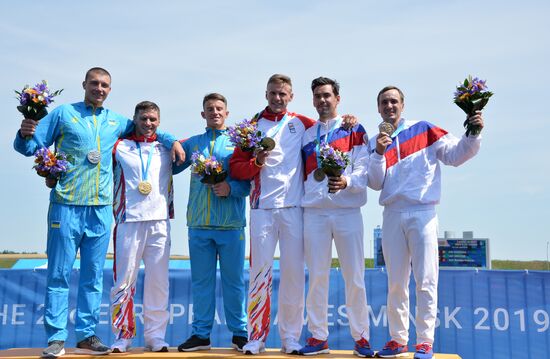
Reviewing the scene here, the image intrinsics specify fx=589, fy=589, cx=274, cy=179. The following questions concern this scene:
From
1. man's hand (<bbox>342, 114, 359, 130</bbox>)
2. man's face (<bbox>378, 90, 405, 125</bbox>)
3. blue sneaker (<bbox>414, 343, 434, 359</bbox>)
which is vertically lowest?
blue sneaker (<bbox>414, 343, 434, 359</bbox>)

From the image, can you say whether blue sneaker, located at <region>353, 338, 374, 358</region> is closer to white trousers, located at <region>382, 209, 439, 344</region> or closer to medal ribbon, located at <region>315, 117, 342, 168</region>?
white trousers, located at <region>382, 209, 439, 344</region>

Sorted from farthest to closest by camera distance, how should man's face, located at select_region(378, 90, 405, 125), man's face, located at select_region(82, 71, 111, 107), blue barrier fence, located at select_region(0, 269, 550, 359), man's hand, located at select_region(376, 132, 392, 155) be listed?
blue barrier fence, located at select_region(0, 269, 550, 359) → man's face, located at select_region(82, 71, 111, 107) → man's face, located at select_region(378, 90, 405, 125) → man's hand, located at select_region(376, 132, 392, 155)

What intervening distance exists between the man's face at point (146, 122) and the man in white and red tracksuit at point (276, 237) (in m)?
1.00

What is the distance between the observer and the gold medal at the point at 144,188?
598 centimetres

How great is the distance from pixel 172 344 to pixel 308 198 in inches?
171

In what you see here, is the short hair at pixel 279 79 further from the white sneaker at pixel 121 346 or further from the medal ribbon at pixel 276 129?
the white sneaker at pixel 121 346

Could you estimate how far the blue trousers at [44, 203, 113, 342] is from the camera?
5746mm

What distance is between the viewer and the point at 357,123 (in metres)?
5.94

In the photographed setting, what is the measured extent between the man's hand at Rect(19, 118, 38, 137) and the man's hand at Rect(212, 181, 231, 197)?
1.84 m

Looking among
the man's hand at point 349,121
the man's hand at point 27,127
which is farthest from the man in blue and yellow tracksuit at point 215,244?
the man's hand at point 27,127

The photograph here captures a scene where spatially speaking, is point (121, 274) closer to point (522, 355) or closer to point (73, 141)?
point (73, 141)

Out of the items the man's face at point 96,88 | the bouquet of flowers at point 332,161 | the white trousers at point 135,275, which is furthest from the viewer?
the man's face at point 96,88

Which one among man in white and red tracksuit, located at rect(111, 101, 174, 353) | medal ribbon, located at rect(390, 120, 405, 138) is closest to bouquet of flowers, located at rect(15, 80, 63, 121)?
man in white and red tracksuit, located at rect(111, 101, 174, 353)

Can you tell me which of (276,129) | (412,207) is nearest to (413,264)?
(412,207)
